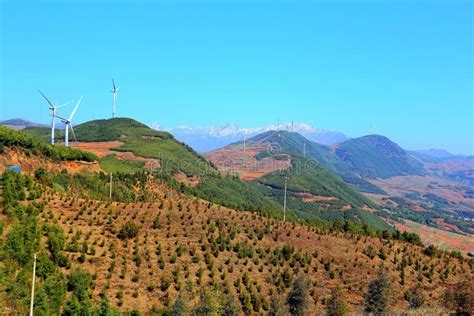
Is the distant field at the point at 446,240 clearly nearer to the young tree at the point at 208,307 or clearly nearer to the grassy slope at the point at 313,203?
the grassy slope at the point at 313,203

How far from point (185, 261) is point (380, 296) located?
43.9 feet

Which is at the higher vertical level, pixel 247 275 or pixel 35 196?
pixel 35 196

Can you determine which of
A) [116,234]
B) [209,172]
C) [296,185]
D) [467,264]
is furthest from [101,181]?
[296,185]

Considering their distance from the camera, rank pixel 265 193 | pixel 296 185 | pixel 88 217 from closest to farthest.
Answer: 1. pixel 88 217
2. pixel 265 193
3. pixel 296 185

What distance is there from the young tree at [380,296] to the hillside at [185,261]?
250cm

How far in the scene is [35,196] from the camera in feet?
122

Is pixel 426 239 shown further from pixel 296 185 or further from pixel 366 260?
pixel 366 260

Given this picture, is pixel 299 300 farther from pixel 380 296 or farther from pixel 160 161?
pixel 160 161

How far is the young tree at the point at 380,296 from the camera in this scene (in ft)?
88.4

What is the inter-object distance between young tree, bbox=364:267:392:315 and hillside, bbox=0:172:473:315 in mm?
2496

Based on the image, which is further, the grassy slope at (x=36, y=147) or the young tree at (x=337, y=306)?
the grassy slope at (x=36, y=147)

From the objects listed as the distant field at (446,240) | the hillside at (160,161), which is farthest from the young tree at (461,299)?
the distant field at (446,240)

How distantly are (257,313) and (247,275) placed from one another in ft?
13.5

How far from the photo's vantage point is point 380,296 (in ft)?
88.6
